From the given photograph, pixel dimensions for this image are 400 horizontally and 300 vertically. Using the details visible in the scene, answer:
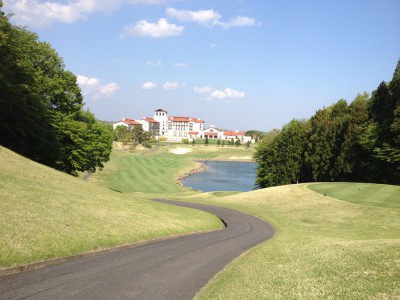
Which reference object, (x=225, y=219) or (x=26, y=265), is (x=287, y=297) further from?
(x=225, y=219)

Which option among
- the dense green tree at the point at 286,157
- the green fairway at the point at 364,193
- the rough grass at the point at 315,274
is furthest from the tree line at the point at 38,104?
the dense green tree at the point at 286,157

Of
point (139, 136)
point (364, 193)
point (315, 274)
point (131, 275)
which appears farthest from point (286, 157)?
point (139, 136)

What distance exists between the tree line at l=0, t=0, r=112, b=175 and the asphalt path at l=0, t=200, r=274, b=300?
80.2 ft

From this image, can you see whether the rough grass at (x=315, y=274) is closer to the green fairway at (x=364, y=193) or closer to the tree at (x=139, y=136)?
the green fairway at (x=364, y=193)

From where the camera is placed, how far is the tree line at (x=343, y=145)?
186ft

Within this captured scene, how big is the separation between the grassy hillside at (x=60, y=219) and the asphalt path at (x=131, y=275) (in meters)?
0.91

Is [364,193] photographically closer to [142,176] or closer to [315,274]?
[315,274]

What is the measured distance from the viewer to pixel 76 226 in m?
16.8

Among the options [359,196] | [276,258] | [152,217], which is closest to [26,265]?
[276,258]

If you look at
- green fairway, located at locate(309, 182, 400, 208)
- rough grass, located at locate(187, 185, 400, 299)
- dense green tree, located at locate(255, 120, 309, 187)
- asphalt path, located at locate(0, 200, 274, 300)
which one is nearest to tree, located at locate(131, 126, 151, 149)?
dense green tree, located at locate(255, 120, 309, 187)

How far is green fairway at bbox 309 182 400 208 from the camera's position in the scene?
38.3 meters

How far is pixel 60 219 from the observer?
17.0m

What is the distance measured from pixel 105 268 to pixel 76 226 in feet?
15.5

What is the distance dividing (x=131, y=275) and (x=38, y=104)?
3330 centimetres
